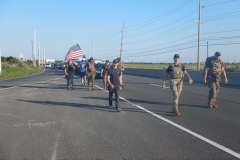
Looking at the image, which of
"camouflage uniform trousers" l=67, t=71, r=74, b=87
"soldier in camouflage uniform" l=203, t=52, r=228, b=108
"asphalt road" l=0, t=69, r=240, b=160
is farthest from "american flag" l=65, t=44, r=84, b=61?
"soldier in camouflage uniform" l=203, t=52, r=228, b=108

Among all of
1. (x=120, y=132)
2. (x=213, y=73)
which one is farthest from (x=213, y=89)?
(x=120, y=132)

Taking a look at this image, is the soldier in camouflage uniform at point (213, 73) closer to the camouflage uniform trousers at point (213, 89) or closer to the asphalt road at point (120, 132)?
the camouflage uniform trousers at point (213, 89)

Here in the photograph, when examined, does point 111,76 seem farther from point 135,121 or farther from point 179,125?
point 179,125

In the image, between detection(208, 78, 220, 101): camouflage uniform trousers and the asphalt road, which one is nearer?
the asphalt road

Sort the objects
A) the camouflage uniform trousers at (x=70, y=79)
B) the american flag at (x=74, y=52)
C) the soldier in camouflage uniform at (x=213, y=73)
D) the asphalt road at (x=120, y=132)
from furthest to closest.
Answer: the american flag at (x=74, y=52), the camouflage uniform trousers at (x=70, y=79), the soldier in camouflage uniform at (x=213, y=73), the asphalt road at (x=120, y=132)

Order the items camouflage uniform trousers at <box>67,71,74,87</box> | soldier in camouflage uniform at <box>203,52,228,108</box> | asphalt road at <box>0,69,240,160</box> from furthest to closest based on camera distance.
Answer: camouflage uniform trousers at <box>67,71,74,87</box>, soldier in camouflage uniform at <box>203,52,228,108</box>, asphalt road at <box>0,69,240,160</box>

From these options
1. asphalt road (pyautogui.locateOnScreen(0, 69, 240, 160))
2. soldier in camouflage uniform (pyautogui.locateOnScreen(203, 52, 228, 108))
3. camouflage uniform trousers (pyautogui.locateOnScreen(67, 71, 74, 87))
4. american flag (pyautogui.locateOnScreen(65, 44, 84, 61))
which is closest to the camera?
asphalt road (pyautogui.locateOnScreen(0, 69, 240, 160))

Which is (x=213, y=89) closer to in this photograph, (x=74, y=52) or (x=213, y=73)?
(x=213, y=73)

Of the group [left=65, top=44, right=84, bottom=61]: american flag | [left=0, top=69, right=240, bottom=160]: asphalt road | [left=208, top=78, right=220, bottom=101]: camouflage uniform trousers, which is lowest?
[left=0, top=69, right=240, bottom=160]: asphalt road

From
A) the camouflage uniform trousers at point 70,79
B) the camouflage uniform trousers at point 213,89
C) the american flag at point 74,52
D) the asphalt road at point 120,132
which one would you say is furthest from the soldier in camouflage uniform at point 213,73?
the american flag at point 74,52

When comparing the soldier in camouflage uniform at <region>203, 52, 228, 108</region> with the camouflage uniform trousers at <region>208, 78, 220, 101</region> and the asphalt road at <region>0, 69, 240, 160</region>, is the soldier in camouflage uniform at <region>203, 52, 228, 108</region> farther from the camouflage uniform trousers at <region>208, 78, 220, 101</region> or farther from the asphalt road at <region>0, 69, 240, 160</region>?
the asphalt road at <region>0, 69, 240, 160</region>

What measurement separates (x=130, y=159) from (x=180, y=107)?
22.2ft

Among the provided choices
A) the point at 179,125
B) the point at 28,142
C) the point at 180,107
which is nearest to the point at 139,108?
the point at 180,107

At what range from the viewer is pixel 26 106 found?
13.9m
